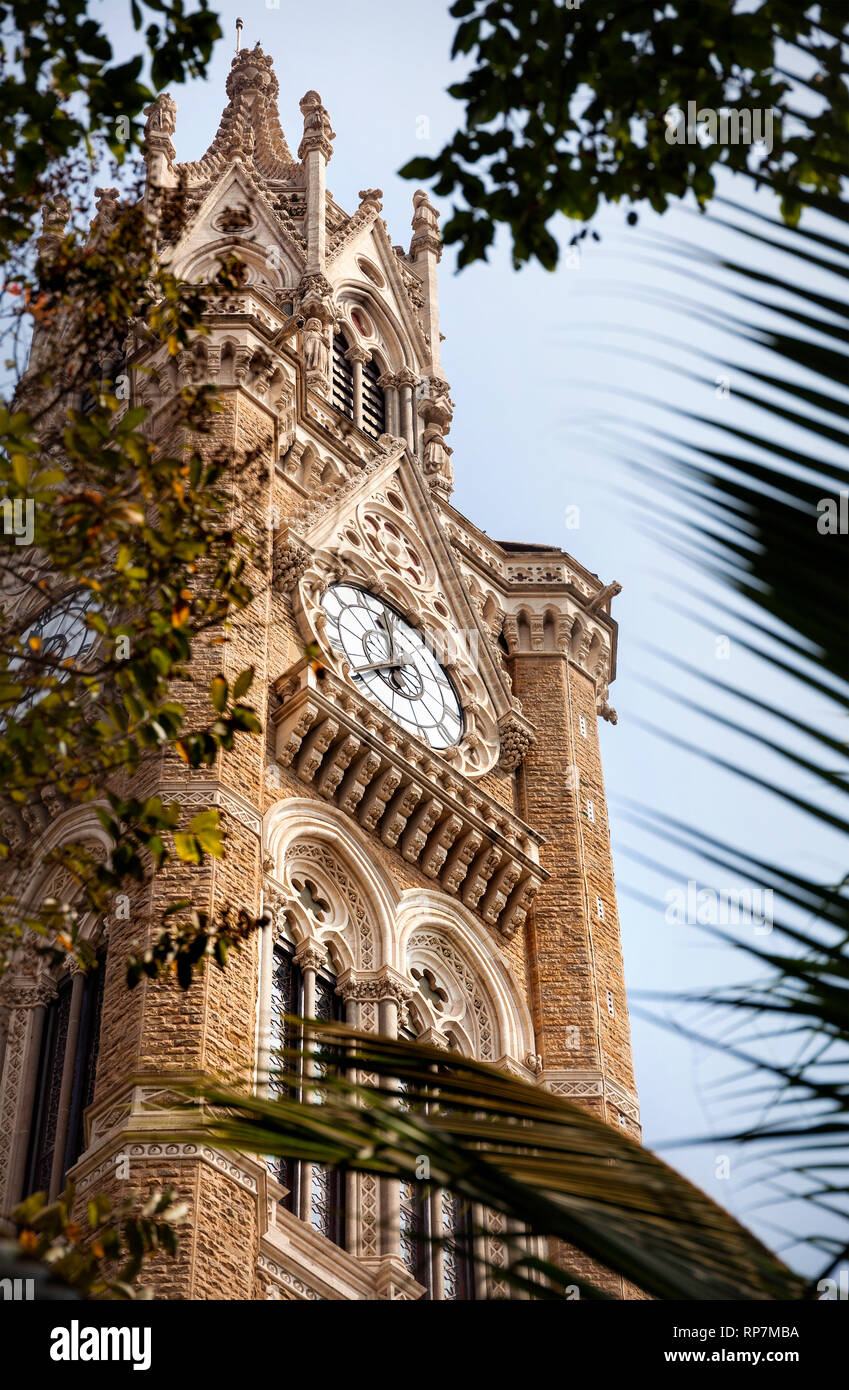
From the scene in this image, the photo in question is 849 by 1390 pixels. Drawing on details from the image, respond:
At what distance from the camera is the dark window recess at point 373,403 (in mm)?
36531

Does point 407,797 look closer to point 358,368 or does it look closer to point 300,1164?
point 300,1164

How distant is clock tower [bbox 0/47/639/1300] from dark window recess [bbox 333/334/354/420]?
8 centimetres

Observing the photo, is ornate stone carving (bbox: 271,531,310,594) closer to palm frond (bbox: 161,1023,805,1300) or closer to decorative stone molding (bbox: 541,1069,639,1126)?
decorative stone molding (bbox: 541,1069,639,1126)

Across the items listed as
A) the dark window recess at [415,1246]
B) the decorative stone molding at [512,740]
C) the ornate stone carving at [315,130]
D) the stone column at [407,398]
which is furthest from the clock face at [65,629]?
the ornate stone carving at [315,130]

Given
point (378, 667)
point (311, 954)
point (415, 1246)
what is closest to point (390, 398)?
point (378, 667)

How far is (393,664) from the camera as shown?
29.7m

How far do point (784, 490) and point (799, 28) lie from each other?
2223mm

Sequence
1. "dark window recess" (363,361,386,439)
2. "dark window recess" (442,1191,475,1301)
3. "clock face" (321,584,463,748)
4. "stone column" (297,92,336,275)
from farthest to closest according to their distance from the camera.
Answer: "stone column" (297,92,336,275) → "dark window recess" (363,361,386,439) → "clock face" (321,584,463,748) → "dark window recess" (442,1191,475,1301)

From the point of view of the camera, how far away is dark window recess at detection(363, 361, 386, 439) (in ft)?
120

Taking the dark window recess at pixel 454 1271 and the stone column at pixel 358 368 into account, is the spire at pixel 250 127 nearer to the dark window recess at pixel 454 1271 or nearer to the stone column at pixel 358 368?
the stone column at pixel 358 368

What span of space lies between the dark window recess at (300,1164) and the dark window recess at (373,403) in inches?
516

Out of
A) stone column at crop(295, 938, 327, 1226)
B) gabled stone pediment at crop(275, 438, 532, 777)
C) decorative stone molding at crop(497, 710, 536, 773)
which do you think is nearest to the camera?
stone column at crop(295, 938, 327, 1226)

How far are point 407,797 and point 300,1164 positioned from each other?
5.76 m

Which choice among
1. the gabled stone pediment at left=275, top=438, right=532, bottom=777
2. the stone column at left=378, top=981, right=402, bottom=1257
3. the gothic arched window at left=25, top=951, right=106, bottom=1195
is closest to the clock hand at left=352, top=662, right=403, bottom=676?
the gabled stone pediment at left=275, top=438, right=532, bottom=777
